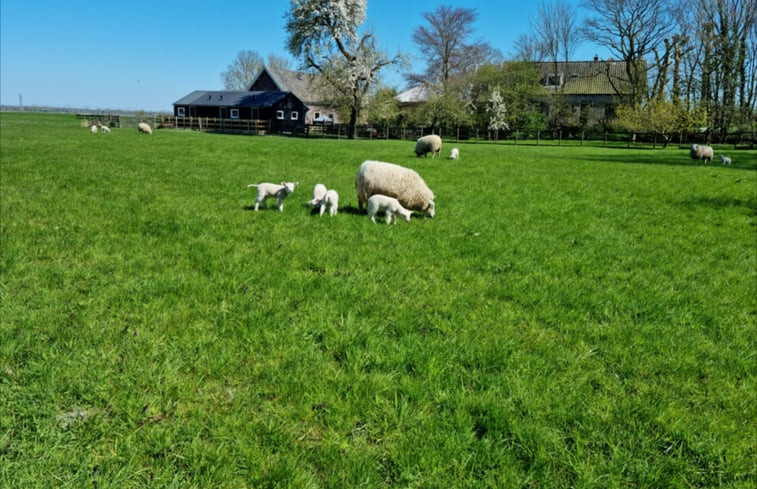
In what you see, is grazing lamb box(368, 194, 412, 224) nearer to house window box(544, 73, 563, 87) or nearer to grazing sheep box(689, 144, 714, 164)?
grazing sheep box(689, 144, 714, 164)

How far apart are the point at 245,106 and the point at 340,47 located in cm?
1830

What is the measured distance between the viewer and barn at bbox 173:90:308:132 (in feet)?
194

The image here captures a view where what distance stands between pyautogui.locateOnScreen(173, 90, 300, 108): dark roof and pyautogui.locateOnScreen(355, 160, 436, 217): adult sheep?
174ft

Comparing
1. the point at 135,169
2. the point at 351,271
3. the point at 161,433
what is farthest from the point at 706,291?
the point at 135,169

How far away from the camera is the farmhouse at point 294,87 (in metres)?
62.7

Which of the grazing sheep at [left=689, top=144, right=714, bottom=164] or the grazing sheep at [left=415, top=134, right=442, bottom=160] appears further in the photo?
the grazing sheep at [left=415, top=134, right=442, bottom=160]

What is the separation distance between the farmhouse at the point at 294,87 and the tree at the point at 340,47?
14046 mm

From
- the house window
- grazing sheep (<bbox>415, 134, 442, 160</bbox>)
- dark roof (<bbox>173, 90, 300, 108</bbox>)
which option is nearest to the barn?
dark roof (<bbox>173, 90, 300, 108</bbox>)

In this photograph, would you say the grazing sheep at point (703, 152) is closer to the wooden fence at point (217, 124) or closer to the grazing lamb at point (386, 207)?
the grazing lamb at point (386, 207)

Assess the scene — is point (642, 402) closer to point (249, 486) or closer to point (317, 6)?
point (249, 486)

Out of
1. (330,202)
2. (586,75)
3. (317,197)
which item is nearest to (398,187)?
(330,202)

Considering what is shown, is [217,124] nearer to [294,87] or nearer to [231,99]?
[231,99]

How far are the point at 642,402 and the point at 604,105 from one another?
62134 millimetres

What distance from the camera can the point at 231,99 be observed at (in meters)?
61.1
